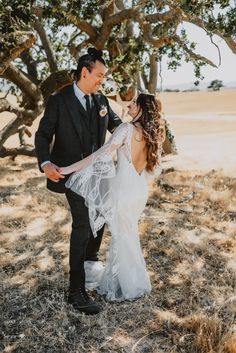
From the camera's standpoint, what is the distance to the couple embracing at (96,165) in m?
4.32

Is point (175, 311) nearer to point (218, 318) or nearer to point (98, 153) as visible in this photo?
point (218, 318)

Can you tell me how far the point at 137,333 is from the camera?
4.17 m

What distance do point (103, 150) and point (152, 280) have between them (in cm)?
192

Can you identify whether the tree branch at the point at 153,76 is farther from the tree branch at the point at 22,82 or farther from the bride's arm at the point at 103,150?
the bride's arm at the point at 103,150

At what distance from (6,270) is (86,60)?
287cm

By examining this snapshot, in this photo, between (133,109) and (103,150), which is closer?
(103,150)

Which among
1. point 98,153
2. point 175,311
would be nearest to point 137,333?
point 175,311

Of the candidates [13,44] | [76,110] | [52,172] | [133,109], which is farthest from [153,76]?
[52,172]

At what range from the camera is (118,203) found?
4.65 metres

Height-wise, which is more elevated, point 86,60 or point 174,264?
point 86,60

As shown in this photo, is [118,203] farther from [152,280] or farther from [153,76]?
[153,76]

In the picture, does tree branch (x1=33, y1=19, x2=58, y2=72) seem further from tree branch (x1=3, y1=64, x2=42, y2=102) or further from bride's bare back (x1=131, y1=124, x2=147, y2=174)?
bride's bare back (x1=131, y1=124, x2=147, y2=174)

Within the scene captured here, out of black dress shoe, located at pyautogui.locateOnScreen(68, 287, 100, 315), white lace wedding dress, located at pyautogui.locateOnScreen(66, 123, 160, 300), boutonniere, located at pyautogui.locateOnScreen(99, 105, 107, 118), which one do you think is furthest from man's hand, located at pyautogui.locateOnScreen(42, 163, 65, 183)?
black dress shoe, located at pyautogui.locateOnScreen(68, 287, 100, 315)

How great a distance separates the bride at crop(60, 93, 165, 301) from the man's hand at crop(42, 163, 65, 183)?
7 cm
